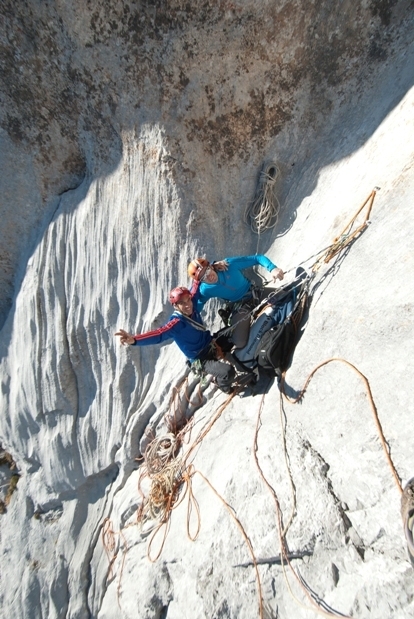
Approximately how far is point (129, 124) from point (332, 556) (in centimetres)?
524

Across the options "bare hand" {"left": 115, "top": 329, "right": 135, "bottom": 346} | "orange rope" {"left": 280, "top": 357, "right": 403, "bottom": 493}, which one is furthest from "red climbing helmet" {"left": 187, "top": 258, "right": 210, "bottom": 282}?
"orange rope" {"left": 280, "top": 357, "right": 403, "bottom": 493}

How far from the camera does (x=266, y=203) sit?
523 cm

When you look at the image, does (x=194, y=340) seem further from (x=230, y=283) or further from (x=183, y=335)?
(x=230, y=283)

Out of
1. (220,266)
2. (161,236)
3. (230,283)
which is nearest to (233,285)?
(230,283)

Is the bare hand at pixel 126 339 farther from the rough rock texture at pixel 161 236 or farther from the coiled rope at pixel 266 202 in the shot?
the coiled rope at pixel 266 202

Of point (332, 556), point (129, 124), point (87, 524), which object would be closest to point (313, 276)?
point (332, 556)

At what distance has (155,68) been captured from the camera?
16.0 ft

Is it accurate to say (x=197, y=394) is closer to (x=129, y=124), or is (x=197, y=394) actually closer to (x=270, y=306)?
(x=270, y=306)

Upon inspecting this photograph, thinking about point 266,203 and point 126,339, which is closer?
A: point 126,339

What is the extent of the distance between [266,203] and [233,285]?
1.49 metres

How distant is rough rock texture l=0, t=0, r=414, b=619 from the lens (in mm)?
3410

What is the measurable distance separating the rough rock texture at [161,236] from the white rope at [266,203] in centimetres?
13

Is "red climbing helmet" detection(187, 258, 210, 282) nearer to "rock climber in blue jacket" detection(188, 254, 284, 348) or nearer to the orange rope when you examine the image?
"rock climber in blue jacket" detection(188, 254, 284, 348)

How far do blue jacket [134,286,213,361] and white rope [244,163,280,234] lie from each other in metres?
1.58
